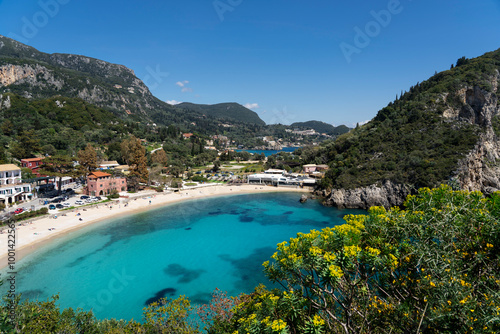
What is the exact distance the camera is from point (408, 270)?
24.5 ft

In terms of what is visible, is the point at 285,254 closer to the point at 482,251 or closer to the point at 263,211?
the point at 482,251

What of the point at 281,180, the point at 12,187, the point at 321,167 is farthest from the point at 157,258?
the point at 321,167

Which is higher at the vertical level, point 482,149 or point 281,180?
point 482,149

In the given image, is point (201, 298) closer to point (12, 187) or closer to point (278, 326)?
point (278, 326)

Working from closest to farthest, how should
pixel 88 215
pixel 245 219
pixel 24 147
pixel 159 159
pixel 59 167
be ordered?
1. pixel 88 215
2. pixel 245 219
3. pixel 59 167
4. pixel 24 147
5. pixel 159 159

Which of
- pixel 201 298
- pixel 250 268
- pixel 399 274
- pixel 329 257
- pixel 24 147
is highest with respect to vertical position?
pixel 24 147

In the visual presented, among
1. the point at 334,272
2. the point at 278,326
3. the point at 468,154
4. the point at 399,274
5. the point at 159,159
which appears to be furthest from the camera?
the point at 159,159

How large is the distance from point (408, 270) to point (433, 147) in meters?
49.7

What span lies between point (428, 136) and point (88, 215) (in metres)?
64.1

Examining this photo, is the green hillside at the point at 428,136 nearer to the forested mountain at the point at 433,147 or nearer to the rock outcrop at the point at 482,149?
the forested mountain at the point at 433,147

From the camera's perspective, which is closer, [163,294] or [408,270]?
[408,270]

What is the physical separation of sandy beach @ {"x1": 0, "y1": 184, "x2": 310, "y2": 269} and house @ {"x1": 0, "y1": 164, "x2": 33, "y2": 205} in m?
8.69

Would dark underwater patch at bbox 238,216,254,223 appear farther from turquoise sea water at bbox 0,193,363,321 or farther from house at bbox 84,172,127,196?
house at bbox 84,172,127,196

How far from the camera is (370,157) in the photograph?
2046 inches
